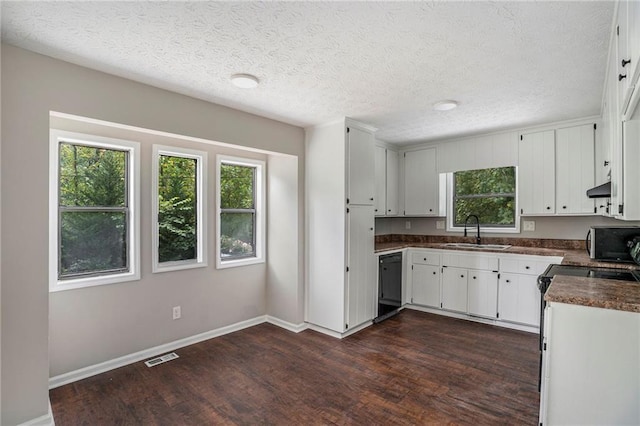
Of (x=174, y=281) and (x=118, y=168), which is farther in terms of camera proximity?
(x=174, y=281)

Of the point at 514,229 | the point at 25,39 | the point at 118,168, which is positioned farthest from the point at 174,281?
the point at 514,229

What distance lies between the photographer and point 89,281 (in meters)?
2.77

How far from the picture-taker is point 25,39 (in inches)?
76.6

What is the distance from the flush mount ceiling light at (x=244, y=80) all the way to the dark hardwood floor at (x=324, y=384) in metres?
2.38

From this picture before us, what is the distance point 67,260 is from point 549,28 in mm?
3795

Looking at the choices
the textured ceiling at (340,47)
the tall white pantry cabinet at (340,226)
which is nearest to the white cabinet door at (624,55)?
the textured ceiling at (340,47)

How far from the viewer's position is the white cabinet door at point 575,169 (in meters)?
3.61

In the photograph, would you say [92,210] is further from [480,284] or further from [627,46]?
[480,284]

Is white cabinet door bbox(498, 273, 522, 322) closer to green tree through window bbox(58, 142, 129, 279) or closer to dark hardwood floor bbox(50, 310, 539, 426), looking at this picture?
dark hardwood floor bbox(50, 310, 539, 426)

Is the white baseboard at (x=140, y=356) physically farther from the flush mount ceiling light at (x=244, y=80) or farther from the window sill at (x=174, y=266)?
the flush mount ceiling light at (x=244, y=80)

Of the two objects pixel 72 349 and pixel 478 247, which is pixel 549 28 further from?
pixel 72 349

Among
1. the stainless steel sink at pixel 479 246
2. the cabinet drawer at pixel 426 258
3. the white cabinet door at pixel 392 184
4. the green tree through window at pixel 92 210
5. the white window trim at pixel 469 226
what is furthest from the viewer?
the white cabinet door at pixel 392 184

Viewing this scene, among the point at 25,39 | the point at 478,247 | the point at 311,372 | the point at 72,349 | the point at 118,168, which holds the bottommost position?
the point at 311,372

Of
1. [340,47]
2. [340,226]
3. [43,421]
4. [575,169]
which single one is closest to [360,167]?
[340,226]
